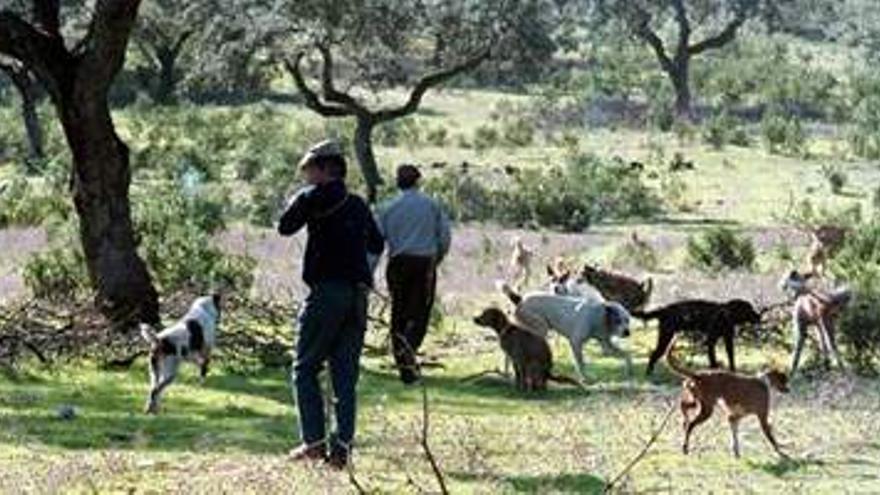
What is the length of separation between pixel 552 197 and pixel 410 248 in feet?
58.5

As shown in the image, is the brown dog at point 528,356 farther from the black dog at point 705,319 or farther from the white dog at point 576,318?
the black dog at point 705,319

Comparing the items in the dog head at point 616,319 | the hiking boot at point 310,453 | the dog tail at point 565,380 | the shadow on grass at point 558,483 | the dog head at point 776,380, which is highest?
the dog head at point 776,380

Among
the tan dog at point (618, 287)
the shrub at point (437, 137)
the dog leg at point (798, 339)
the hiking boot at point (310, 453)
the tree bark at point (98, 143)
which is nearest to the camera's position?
the hiking boot at point (310, 453)

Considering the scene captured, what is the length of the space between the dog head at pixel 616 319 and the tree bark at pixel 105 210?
4407 millimetres

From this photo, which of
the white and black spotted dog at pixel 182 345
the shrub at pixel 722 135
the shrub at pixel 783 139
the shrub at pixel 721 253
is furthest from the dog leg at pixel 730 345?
the shrub at pixel 722 135

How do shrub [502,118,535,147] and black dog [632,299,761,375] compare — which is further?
shrub [502,118,535,147]

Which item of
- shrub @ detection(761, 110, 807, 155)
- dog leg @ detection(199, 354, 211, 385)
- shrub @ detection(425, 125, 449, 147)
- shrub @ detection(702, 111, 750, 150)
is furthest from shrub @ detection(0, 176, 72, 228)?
shrub @ detection(761, 110, 807, 155)

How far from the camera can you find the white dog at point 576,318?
16156 millimetres

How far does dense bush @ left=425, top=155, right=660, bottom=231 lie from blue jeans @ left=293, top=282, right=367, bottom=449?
21.4 meters

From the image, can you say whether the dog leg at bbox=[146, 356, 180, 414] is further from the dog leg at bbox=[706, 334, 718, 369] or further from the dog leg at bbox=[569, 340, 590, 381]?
the dog leg at bbox=[706, 334, 718, 369]

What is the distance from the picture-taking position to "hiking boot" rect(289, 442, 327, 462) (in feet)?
35.9

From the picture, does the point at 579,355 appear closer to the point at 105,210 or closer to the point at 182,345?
the point at 182,345

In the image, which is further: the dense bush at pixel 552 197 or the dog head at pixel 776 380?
the dense bush at pixel 552 197

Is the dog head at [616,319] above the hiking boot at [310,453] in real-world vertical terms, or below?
above
